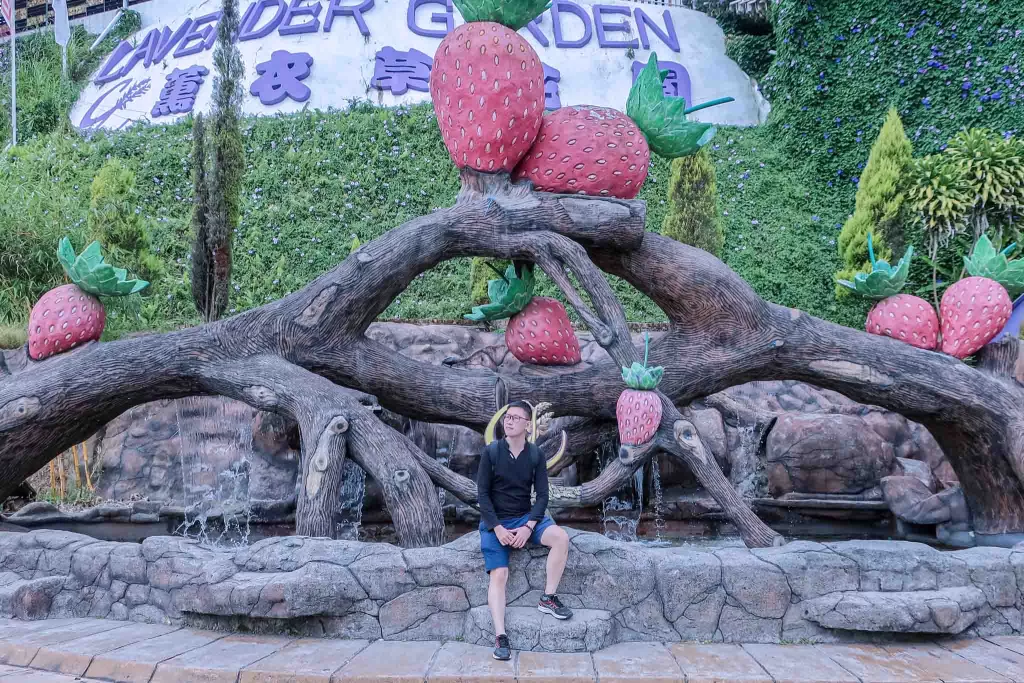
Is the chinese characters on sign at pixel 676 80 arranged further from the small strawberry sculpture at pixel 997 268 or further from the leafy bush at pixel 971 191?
the small strawberry sculpture at pixel 997 268

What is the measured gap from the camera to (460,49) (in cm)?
481

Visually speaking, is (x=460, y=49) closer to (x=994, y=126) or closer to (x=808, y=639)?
(x=808, y=639)

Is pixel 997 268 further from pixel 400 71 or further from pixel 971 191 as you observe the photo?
pixel 400 71

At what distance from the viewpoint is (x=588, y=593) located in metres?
3.58

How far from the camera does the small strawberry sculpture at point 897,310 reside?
5258 mm

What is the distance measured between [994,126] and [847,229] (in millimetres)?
3026

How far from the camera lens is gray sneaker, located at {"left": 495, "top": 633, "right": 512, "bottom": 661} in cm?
318

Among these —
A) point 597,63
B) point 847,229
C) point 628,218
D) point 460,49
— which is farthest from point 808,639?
point 597,63

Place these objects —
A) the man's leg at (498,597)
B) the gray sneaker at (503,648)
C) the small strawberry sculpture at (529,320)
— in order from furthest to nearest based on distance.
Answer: the small strawberry sculpture at (529,320)
the man's leg at (498,597)
the gray sneaker at (503,648)

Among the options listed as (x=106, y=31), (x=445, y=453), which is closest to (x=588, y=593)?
(x=445, y=453)

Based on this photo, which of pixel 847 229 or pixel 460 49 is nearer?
pixel 460 49

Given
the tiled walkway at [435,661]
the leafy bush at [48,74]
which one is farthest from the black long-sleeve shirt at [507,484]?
the leafy bush at [48,74]

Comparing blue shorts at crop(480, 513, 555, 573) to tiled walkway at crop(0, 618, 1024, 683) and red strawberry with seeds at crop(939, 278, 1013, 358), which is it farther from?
red strawberry with seeds at crop(939, 278, 1013, 358)

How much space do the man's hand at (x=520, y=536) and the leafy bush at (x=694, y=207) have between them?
6.80 meters
